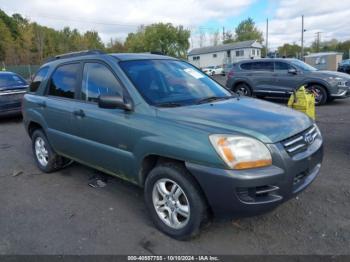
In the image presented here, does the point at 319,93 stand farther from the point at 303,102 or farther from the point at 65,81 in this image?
the point at 65,81

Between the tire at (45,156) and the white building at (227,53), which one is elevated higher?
the white building at (227,53)

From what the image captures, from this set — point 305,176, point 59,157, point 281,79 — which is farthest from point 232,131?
point 281,79

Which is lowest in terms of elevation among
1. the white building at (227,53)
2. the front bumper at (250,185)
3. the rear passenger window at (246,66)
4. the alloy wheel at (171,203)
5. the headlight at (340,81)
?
the alloy wheel at (171,203)

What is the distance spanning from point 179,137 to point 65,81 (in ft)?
8.05

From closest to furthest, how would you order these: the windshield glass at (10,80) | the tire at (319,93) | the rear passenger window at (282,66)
→ 1. the windshield glass at (10,80)
2. the tire at (319,93)
3. the rear passenger window at (282,66)

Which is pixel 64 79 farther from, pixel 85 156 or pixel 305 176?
pixel 305 176

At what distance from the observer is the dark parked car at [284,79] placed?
439 inches

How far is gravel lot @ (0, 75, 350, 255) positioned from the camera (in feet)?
10.4

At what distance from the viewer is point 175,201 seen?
326cm

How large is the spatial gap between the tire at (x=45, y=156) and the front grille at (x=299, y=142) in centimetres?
366

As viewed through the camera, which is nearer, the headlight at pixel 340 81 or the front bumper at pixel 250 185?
the front bumper at pixel 250 185

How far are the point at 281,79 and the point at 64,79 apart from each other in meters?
9.12

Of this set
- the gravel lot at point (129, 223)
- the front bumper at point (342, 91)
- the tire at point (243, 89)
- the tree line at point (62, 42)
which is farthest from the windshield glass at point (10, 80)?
the tree line at point (62, 42)

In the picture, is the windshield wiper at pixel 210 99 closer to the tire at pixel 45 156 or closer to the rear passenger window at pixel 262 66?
the tire at pixel 45 156
